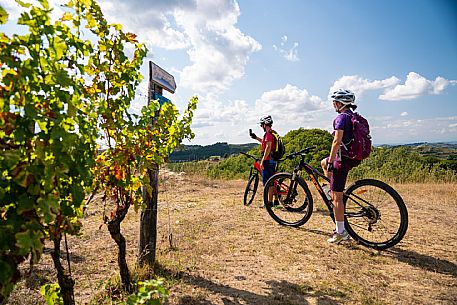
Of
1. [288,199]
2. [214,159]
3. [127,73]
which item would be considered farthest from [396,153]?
[127,73]

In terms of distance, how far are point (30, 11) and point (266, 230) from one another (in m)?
4.48

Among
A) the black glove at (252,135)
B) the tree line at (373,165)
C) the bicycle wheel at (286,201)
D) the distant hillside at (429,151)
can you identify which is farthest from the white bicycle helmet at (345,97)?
the distant hillside at (429,151)

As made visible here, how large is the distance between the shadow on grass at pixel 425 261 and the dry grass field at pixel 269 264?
10mm

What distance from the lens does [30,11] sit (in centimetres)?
160

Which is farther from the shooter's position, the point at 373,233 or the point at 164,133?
the point at 373,233

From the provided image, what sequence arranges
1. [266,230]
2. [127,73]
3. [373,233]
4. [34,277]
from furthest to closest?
1. [266,230]
2. [373,233]
3. [34,277]
4. [127,73]

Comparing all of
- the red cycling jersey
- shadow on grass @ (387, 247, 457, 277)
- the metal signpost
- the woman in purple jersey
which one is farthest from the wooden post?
the red cycling jersey

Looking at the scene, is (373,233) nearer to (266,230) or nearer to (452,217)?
(266,230)

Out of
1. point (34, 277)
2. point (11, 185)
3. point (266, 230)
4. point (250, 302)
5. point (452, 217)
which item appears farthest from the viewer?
point (452, 217)

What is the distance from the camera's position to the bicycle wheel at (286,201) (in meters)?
5.62

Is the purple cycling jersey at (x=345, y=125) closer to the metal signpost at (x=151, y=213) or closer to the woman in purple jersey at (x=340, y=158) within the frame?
the woman in purple jersey at (x=340, y=158)

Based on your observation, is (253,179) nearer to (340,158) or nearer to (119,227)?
(340,158)

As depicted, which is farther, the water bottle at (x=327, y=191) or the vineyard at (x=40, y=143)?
the water bottle at (x=327, y=191)

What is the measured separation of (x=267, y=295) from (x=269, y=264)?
0.79m
